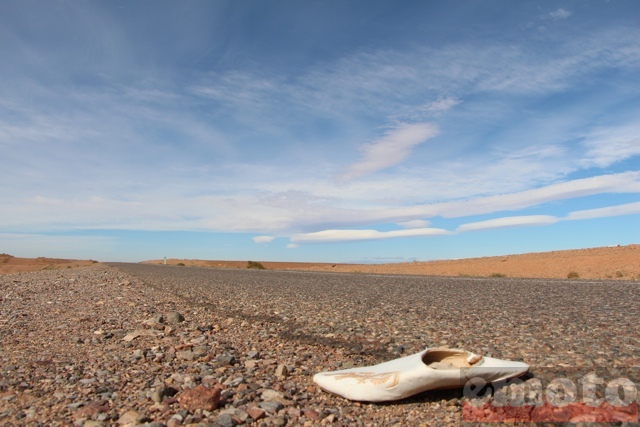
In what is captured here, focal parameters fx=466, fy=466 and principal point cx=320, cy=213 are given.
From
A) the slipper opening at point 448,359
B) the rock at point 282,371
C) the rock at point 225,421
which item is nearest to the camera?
the rock at point 225,421

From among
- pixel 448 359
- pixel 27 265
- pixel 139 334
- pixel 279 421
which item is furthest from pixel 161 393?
pixel 27 265

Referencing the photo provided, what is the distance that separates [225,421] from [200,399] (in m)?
0.43

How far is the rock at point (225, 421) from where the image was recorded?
11.8 ft

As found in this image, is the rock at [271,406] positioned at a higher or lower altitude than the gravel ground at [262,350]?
lower

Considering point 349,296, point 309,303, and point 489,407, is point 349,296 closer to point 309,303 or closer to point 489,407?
point 309,303

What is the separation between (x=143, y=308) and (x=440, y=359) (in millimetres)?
7666

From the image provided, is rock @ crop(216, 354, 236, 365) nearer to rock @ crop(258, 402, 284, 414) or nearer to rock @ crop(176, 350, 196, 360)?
rock @ crop(176, 350, 196, 360)

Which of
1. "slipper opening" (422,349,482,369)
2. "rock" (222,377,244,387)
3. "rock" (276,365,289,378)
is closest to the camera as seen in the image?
"slipper opening" (422,349,482,369)

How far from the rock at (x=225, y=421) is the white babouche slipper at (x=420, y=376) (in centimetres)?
97

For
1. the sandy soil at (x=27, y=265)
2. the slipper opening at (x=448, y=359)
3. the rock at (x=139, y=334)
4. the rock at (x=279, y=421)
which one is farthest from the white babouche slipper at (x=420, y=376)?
the sandy soil at (x=27, y=265)

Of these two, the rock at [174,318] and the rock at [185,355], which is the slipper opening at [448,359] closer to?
the rock at [185,355]

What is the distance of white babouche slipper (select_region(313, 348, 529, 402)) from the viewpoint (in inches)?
152

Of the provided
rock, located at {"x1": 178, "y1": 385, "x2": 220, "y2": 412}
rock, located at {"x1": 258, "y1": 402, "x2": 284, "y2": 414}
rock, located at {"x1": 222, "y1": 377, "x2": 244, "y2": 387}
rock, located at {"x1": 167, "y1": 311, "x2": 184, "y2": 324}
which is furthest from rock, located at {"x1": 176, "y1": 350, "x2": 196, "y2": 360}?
rock, located at {"x1": 167, "y1": 311, "x2": 184, "y2": 324}

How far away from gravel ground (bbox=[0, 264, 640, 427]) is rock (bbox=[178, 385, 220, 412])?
1 centimetres
